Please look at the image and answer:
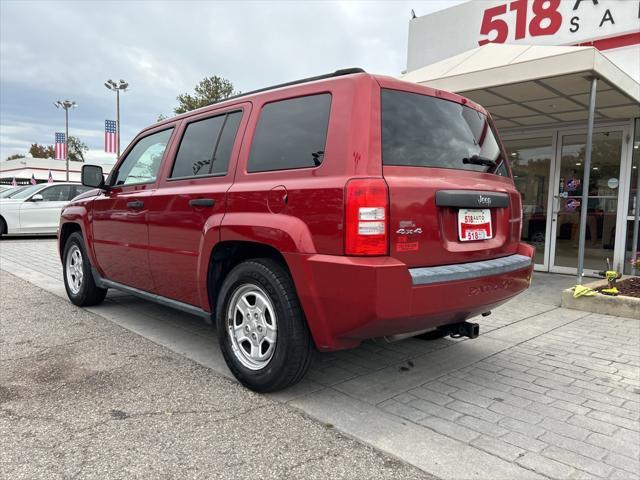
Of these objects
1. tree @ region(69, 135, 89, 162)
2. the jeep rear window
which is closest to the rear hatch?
the jeep rear window

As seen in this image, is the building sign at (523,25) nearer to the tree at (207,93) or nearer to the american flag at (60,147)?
the tree at (207,93)

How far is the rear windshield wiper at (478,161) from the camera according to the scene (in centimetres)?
309

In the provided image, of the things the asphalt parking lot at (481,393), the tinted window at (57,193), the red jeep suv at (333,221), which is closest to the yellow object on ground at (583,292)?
the asphalt parking lot at (481,393)

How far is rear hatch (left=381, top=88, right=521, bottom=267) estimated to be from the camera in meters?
2.58

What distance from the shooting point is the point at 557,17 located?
28.0ft

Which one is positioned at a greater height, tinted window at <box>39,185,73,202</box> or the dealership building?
the dealership building

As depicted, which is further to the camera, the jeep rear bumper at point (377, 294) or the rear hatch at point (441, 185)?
the rear hatch at point (441, 185)

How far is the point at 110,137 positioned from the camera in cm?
3195

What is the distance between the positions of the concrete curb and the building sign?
188 inches

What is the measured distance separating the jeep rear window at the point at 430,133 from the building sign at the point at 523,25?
6.44m

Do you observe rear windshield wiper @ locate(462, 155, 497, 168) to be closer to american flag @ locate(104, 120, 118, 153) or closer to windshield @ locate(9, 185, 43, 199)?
windshield @ locate(9, 185, 43, 199)

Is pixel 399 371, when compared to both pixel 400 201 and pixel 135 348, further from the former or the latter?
pixel 135 348

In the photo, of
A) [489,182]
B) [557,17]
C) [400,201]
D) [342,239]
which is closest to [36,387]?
[342,239]

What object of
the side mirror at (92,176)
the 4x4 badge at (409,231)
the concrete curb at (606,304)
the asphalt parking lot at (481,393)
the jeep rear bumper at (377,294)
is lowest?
the asphalt parking lot at (481,393)
